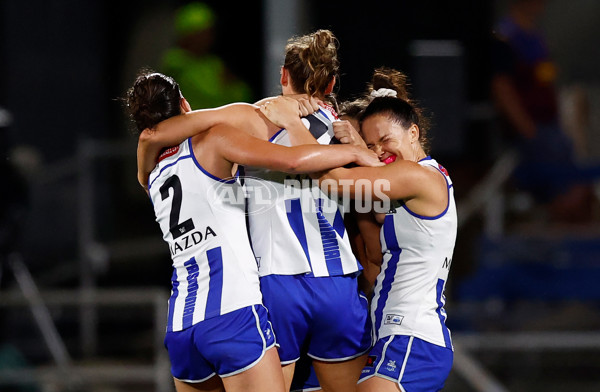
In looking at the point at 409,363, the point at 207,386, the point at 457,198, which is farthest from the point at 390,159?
the point at 457,198

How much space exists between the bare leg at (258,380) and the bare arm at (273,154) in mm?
632

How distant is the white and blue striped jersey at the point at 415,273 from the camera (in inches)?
125

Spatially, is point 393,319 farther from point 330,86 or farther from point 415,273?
point 330,86

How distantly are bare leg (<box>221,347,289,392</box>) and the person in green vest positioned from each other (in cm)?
399

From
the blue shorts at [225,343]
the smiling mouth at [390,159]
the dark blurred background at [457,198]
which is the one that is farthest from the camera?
the dark blurred background at [457,198]

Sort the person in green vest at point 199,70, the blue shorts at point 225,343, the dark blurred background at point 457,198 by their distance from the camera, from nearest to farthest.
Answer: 1. the blue shorts at point 225,343
2. the dark blurred background at point 457,198
3. the person in green vest at point 199,70

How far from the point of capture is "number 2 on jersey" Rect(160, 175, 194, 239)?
3.08m

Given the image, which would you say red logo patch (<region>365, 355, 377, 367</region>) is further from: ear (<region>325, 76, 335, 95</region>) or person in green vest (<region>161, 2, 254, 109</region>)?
person in green vest (<region>161, 2, 254, 109</region>)

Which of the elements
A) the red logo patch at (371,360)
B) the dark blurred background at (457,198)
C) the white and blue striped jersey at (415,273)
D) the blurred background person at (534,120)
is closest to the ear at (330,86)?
the white and blue striped jersey at (415,273)

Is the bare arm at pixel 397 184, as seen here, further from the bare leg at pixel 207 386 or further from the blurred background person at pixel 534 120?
the blurred background person at pixel 534 120

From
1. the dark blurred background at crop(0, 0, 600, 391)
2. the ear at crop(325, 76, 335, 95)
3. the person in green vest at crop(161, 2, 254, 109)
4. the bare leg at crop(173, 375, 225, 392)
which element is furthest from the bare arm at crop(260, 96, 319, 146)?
the person in green vest at crop(161, 2, 254, 109)

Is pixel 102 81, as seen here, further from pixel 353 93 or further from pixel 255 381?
pixel 255 381

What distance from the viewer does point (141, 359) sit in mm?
6676

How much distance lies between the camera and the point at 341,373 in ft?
10.9
